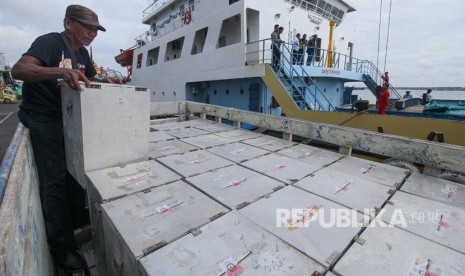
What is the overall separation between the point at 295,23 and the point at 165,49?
706 centimetres

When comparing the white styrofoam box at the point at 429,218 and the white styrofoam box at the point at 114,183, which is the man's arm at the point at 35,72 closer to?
the white styrofoam box at the point at 114,183

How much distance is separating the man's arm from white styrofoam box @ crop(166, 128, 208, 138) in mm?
2779

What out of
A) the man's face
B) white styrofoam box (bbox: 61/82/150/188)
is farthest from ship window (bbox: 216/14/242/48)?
the man's face

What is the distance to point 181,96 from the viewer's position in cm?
1195

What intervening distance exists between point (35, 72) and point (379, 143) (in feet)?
14.3

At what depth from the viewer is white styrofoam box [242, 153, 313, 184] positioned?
303cm

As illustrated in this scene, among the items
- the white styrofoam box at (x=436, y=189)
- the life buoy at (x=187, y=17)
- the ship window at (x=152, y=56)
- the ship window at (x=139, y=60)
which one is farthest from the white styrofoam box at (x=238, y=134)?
the ship window at (x=139, y=60)

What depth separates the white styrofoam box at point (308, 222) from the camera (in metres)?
1.76

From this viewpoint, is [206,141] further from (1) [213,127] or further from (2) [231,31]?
(2) [231,31]

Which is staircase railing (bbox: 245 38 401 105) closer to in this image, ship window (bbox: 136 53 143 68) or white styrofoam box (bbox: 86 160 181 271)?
white styrofoam box (bbox: 86 160 181 271)

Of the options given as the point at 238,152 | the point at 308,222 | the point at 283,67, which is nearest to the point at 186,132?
the point at 238,152

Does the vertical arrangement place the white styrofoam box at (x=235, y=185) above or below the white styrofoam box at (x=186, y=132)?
below

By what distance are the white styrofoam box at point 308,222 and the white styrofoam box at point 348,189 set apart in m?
0.14

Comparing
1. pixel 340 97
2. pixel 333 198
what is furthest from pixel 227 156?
pixel 340 97
